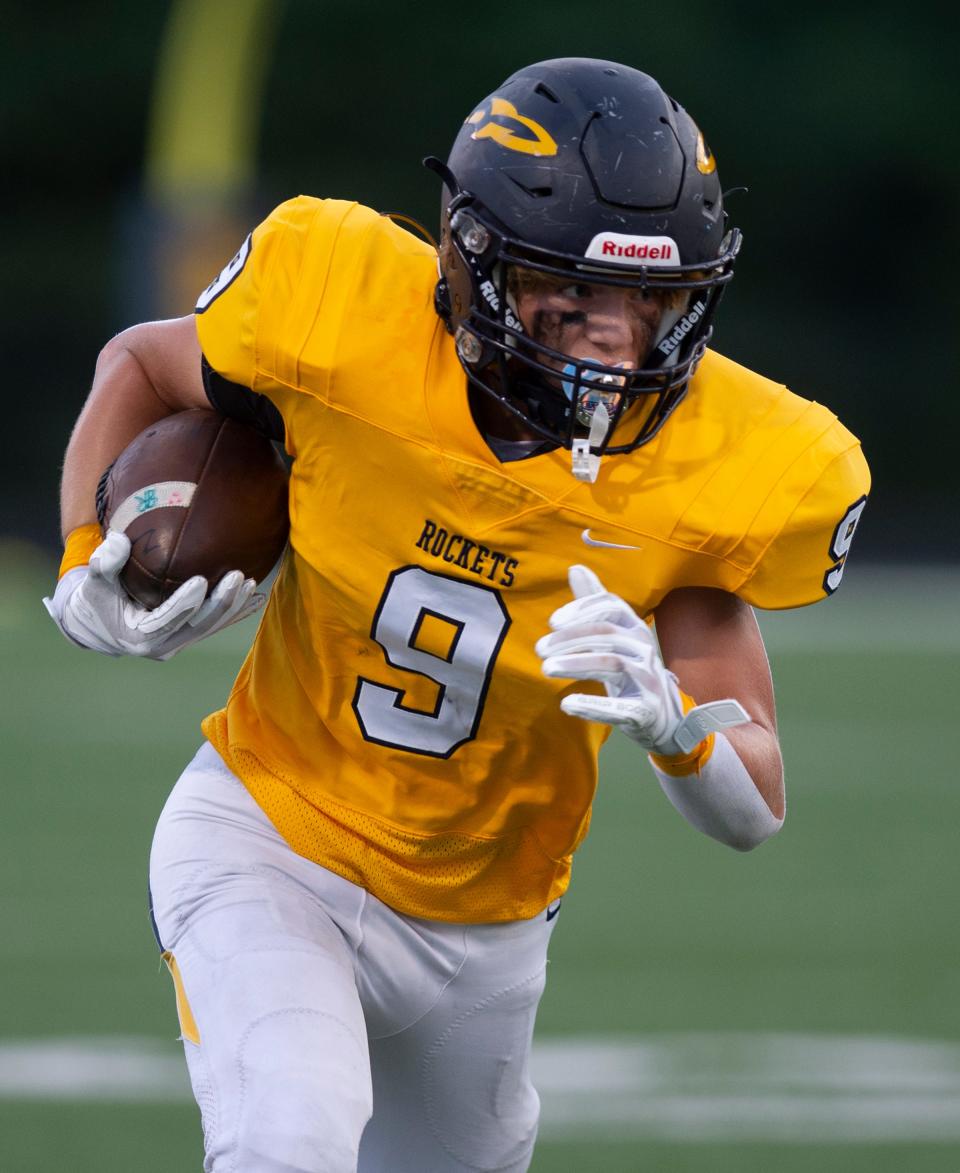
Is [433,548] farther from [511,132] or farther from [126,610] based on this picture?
[511,132]

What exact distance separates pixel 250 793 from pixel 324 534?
1.28 feet

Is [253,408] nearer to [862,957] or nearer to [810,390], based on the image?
[862,957]

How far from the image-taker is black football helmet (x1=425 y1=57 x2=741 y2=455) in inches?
101

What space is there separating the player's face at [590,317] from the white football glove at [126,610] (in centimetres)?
54

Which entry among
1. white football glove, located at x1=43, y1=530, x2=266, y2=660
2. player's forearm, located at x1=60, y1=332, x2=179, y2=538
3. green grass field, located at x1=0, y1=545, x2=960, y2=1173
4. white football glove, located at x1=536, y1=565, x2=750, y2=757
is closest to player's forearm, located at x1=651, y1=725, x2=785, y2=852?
white football glove, located at x1=536, y1=565, x2=750, y2=757

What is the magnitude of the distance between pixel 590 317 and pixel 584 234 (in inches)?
4.1

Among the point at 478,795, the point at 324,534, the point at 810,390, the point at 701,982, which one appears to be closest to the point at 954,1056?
the point at 701,982

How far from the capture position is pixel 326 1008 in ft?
8.27

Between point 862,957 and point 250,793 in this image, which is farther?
point 862,957

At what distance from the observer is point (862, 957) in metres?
5.20

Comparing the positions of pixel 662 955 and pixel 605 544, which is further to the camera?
pixel 662 955

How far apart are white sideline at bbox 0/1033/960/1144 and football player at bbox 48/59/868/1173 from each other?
1.24m

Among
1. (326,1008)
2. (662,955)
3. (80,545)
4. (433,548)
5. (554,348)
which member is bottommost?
(662,955)

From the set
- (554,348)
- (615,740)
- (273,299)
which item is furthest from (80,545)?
(615,740)
